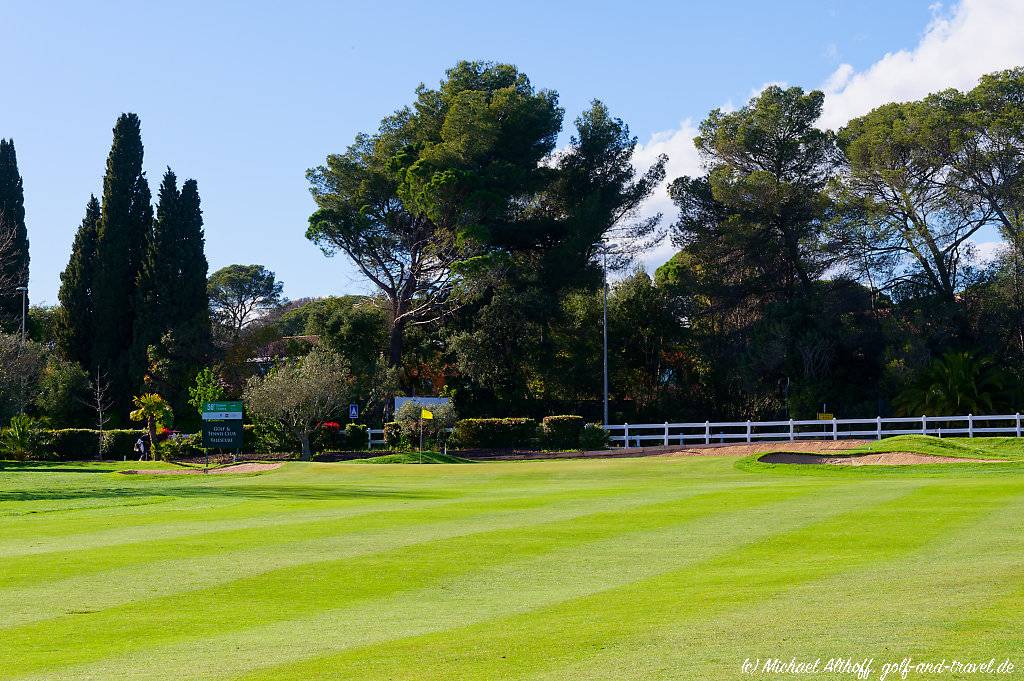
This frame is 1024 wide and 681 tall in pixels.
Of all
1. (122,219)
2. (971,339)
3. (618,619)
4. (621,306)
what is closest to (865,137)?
(971,339)

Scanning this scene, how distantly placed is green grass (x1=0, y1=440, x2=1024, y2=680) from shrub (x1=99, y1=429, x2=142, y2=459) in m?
32.1

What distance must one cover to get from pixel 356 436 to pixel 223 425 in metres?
8.89

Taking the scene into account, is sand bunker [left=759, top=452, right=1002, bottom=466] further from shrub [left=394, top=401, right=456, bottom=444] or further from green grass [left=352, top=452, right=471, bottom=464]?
shrub [left=394, top=401, right=456, bottom=444]

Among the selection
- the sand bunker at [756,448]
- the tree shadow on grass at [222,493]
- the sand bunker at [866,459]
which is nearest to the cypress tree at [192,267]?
the sand bunker at [756,448]

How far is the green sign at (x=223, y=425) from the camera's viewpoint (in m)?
42.7

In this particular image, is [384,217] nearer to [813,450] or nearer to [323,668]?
[813,450]

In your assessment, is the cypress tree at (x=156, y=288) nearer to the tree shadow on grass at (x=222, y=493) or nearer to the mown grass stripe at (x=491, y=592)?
the tree shadow on grass at (x=222, y=493)

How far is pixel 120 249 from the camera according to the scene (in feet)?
220

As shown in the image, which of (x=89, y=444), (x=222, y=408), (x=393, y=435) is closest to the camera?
(x=222, y=408)

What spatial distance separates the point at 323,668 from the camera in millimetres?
7656

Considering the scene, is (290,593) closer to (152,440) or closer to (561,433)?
(561,433)

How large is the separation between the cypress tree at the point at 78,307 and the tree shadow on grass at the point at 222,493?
127 ft

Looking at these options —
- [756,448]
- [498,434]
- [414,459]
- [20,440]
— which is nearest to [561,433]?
[498,434]

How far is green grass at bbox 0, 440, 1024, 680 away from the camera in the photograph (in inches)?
304
